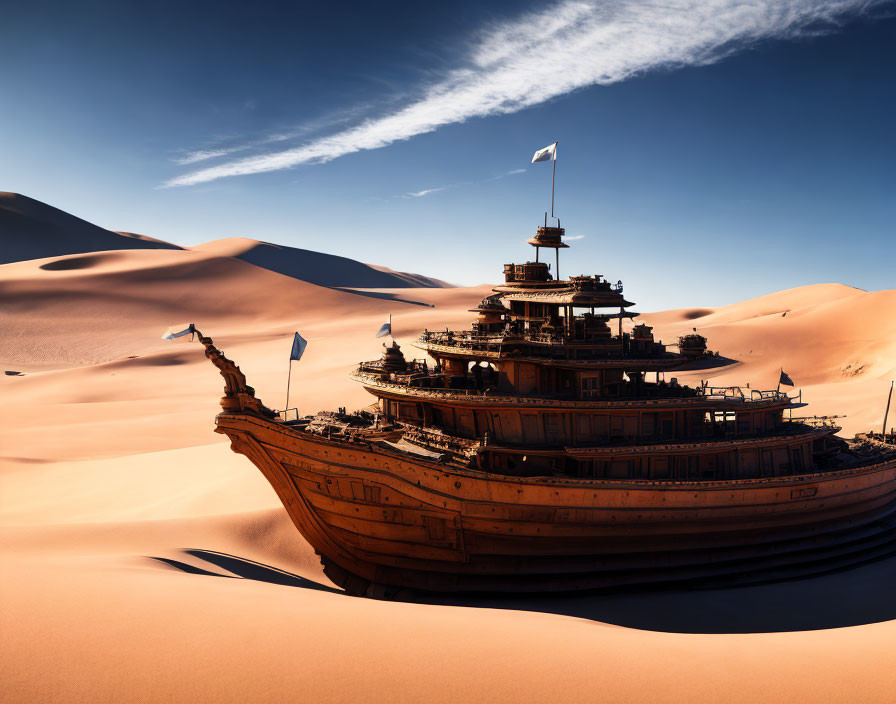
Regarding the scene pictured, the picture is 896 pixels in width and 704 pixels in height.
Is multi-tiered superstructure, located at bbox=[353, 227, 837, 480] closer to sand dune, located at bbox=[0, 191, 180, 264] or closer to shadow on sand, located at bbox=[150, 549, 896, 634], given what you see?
shadow on sand, located at bbox=[150, 549, 896, 634]

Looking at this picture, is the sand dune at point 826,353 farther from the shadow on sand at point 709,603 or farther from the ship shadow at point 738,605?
the shadow on sand at point 709,603

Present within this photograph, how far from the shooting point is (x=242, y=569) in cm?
1326

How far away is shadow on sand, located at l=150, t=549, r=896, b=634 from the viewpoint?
1199cm

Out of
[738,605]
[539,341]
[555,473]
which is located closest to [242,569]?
[555,473]

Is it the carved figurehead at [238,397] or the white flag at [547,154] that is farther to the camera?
the white flag at [547,154]

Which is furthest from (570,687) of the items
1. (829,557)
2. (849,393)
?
(849,393)

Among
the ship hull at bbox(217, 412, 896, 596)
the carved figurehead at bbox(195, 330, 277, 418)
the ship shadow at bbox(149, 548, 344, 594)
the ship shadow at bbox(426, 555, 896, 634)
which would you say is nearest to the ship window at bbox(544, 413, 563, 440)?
the ship hull at bbox(217, 412, 896, 596)

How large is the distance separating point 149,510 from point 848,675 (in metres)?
21.1

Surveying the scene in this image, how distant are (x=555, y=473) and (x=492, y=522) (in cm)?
233

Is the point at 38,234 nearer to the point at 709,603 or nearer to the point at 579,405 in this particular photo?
the point at 579,405

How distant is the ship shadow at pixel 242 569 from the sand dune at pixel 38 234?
197281mm

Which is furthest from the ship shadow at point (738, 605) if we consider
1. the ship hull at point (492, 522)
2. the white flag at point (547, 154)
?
the white flag at point (547, 154)

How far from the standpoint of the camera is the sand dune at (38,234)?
172 m

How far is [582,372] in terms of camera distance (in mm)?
15875
